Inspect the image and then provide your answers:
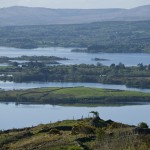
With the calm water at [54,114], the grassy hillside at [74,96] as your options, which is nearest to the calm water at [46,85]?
the grassy hillside at [74,96]

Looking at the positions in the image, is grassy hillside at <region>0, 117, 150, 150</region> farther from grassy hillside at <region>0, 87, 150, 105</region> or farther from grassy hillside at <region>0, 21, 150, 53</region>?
grassy hillside at <region>0, 21, 150, 53</region>

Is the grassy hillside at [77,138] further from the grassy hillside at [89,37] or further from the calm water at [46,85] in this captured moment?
the grassy hillside at [89,37]

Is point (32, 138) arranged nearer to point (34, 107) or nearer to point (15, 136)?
point (15, 136)

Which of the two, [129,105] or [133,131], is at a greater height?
[133,131]

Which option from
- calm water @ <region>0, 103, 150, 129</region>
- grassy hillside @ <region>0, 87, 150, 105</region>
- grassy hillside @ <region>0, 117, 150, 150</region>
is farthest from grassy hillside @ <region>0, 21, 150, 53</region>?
grassy hillside @ <region>0, 117, 150, 150</region>

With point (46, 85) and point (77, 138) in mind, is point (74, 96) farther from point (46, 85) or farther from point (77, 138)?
point (77, 138)

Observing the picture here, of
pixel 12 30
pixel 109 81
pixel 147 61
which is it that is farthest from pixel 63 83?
pixel 12 30
